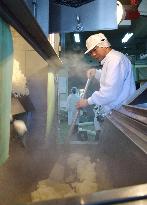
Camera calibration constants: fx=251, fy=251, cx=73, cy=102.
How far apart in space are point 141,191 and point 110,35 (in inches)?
456

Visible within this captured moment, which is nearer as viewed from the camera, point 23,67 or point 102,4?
point 23,67

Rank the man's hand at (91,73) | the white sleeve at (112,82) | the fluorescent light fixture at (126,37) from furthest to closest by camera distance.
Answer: the fluorescent light fixture at (126,37), the man's hand at (91,73), the white sleeve at (112,82)

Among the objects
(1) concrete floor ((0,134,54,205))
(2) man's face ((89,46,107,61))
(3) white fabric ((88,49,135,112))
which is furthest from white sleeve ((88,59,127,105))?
(1) concrete floor ((0,134,54,205))

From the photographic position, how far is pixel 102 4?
5645 millimetres

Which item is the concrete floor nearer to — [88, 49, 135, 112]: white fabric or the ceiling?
[88, 49, 135, 112]: white fabric

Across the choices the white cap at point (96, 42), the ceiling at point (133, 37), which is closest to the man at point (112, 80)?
the white cap at point (96, 42)

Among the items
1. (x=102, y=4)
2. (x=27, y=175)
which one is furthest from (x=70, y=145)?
(x=102, y=4)

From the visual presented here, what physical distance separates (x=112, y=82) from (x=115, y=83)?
0.21 ft

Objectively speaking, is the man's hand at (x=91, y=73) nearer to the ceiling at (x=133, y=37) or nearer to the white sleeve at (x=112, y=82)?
the white sleeve at (x=112, y=82)

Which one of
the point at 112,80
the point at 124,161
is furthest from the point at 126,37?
the point at 124,161

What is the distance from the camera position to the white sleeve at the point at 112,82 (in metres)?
5.04

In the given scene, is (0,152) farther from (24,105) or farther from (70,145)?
(70,145)

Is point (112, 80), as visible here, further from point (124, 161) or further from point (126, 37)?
point (126, 37)

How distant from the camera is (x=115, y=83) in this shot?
16.5ft
